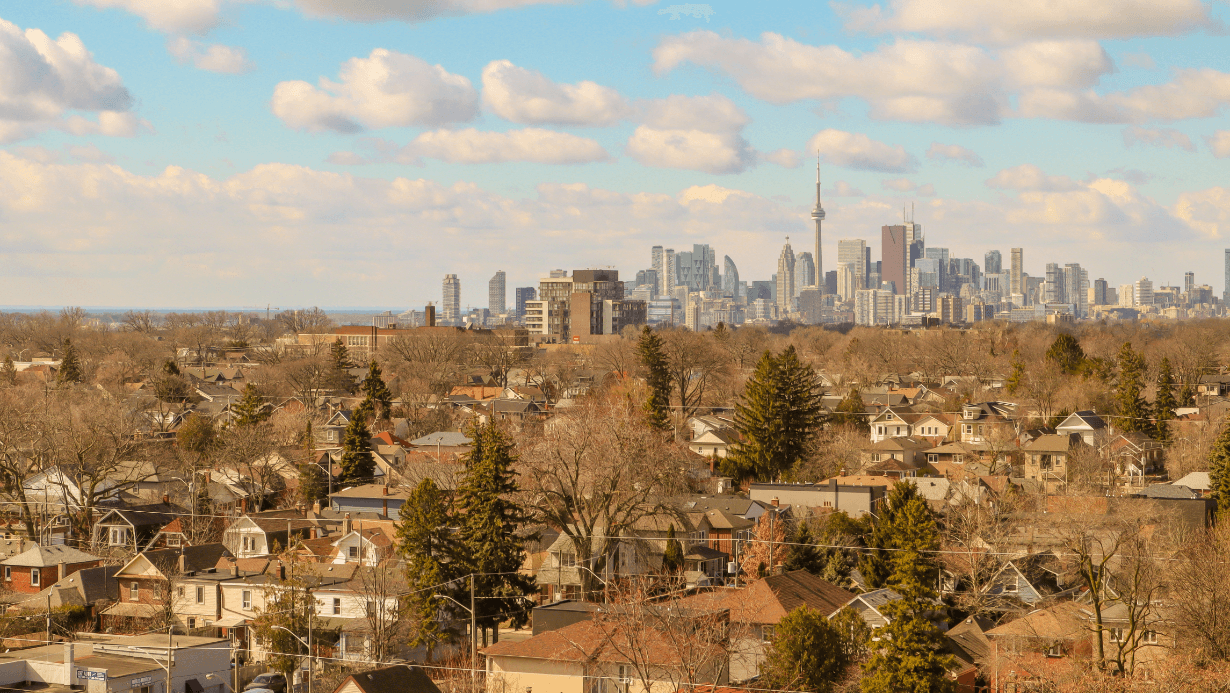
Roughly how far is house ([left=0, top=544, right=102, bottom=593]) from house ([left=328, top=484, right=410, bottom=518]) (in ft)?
45.1

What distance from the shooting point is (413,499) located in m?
38.5

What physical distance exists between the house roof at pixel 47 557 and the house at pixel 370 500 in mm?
13350

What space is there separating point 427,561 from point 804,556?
49.6 feet

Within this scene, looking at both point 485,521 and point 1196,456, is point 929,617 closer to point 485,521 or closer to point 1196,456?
point 485,521

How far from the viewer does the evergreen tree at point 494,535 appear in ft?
125

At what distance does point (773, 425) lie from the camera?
67688 mm

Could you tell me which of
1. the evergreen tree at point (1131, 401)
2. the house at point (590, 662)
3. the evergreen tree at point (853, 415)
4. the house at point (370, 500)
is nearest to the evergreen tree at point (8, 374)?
the house at point (370, 500)


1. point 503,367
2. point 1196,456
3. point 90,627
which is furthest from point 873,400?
point 90,627

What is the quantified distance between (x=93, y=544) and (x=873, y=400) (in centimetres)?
6471

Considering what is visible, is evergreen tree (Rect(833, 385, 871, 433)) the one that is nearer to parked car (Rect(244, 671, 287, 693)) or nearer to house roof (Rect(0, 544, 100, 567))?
house roof (Rect(0, 544, 100, 567))

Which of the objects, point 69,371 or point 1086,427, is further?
point 69,371

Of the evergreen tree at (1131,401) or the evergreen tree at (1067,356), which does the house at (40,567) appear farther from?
the evergreen tree at (1067,356)

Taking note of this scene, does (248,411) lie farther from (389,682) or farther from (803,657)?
(803,657)

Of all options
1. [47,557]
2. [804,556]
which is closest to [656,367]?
[804,556]
